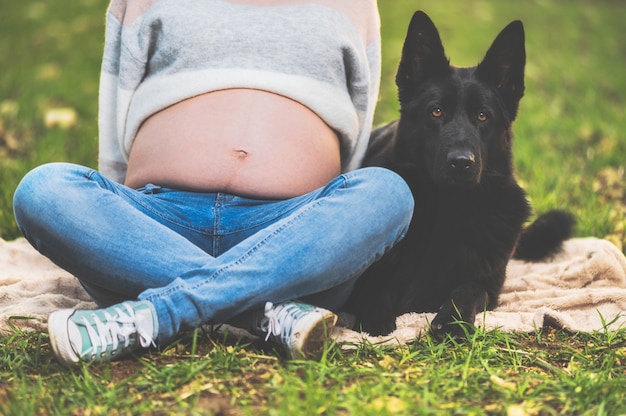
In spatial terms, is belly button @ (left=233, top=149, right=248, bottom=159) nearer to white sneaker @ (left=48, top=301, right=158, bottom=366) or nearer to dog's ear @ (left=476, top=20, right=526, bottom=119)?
white sneaker @ (left=48, top=301, right=158, bottom=366)

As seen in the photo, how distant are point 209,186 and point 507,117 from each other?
130cm

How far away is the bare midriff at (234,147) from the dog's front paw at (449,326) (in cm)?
69

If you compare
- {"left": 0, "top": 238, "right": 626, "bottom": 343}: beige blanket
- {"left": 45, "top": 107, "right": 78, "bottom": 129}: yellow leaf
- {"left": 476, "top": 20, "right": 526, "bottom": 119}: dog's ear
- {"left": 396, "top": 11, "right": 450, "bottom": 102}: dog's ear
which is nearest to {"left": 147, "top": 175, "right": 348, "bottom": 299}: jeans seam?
{"left": 0, "top": 238, "right": 626, "bottom": 343}: beige blanket

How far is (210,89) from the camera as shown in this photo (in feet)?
8.59

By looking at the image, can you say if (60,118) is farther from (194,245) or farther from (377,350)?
(377,350)

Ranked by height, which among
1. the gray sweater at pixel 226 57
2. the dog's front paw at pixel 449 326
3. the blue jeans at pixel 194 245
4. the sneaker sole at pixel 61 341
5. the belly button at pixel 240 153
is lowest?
the dog's front paw at pixel 449 326

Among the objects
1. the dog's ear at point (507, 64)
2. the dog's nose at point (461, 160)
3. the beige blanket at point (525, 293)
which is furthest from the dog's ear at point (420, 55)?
the beige blanket at point (525, 293)

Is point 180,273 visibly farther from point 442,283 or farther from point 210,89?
point 442,283

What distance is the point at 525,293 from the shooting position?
2982 millimetres

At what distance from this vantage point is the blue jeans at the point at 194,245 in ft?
6.78

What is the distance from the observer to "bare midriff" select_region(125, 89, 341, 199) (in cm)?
248

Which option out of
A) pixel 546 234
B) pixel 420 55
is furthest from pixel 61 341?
pixel 546 234

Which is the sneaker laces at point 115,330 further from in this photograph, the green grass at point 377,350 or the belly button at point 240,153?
the belly button at point 240,153

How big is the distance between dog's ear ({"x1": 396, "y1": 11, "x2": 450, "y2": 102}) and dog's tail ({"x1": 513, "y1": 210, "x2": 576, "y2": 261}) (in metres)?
1.07
